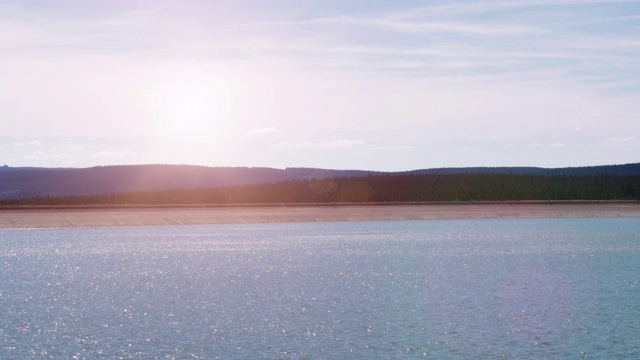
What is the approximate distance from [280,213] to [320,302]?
94.9 meters

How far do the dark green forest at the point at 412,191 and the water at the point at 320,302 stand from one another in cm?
8172

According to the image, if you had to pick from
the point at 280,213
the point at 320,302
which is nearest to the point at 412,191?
the point at 280,213

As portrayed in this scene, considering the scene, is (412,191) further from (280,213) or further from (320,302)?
(320,302)

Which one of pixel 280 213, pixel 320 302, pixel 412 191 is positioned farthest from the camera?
pixel 412 191

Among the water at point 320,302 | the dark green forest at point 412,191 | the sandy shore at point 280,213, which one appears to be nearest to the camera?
the water at point 320,302

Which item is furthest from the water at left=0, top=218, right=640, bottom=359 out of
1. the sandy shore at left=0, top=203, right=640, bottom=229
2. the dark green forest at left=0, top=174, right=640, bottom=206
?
the dark green forest at left=0, top=174, right=640, bottom=206

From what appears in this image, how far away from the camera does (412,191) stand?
18000 centimetres

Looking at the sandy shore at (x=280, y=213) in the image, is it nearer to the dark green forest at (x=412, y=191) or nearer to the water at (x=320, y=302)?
the dark green forest at (x=412, y=191)

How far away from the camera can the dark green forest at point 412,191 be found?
166m

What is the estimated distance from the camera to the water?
107 ft

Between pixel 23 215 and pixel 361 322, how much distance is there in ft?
276

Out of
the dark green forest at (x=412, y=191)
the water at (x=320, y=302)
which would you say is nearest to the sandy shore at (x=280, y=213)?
the dark green forest at (x=412, y=191)

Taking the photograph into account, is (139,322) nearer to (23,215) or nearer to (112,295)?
(112,295)

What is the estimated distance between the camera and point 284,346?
107ft
